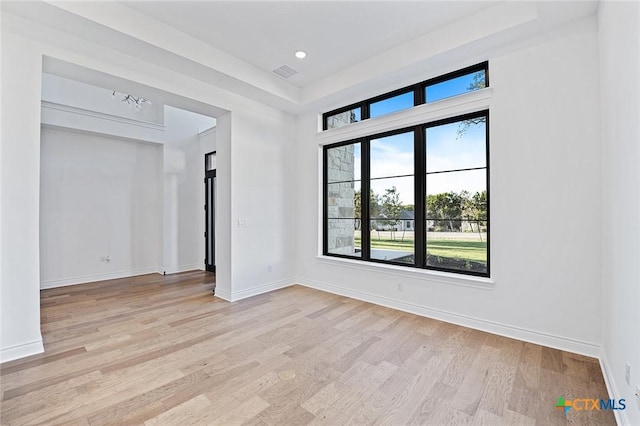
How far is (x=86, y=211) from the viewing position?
5.49 m

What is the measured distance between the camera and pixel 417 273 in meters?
3.72

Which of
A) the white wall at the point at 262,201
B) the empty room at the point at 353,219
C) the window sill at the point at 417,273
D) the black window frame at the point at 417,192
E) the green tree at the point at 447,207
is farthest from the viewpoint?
the white wall at the point at 262,201

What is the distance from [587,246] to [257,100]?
4462mm

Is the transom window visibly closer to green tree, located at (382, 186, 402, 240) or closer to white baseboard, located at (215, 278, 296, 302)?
green tree, located at (382, 186, 402, 240)

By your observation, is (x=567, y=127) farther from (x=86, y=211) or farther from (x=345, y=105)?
(x=86, y=211)

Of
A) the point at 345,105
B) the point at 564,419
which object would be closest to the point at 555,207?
the point at 564,419

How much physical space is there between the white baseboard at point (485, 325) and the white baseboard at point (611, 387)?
0.54ft

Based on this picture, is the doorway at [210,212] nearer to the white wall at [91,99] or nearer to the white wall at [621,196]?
the white wall at [91,99]

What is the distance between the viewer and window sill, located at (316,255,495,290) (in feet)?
10.6

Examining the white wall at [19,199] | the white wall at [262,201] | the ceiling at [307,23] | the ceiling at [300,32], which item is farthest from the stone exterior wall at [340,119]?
the white wall at [19,199]

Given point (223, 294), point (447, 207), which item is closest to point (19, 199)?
point (223, 294)

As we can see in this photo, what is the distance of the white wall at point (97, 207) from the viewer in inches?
201

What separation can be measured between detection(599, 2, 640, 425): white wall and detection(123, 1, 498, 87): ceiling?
1.34 m

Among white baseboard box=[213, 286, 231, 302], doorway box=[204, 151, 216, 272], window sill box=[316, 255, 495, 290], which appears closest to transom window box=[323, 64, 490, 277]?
window sill box=[316, 255, 495, 290]
